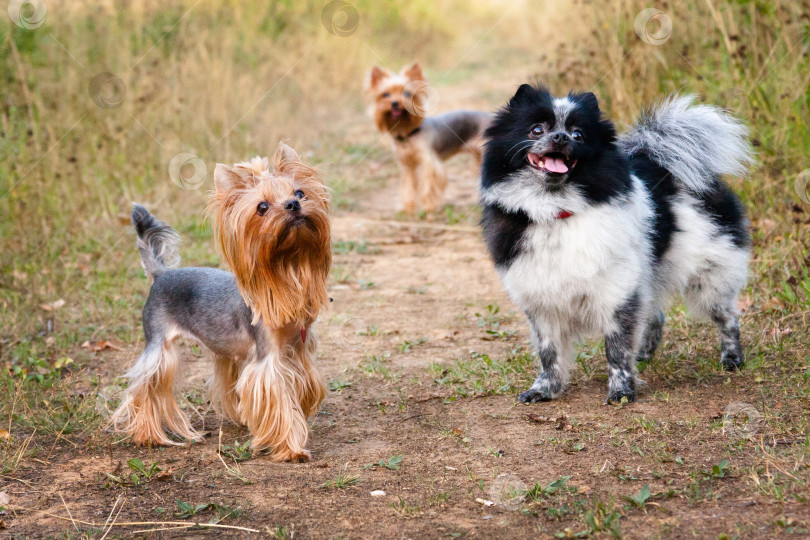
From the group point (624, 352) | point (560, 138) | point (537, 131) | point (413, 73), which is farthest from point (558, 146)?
point (413, 73)

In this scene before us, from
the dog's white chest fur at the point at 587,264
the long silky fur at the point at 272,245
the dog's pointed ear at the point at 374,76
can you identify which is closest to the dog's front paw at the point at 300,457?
the long silky fur at the point at 272,245

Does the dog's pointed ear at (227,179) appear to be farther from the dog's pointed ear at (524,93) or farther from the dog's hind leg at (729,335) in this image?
the dog's hind leg at (729,335)

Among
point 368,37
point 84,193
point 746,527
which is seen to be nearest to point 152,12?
point 84,193

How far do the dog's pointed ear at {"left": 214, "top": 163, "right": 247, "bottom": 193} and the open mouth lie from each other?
1.45 meters

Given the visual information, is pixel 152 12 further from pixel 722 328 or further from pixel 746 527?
pixel 746 527

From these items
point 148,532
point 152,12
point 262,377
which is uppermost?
point 152,12

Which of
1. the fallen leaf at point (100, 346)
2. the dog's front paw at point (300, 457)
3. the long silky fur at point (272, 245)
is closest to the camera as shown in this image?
the long silky fur at point (272, 245)

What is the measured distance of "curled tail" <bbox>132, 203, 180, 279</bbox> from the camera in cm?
466

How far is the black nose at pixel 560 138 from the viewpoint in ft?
13.7

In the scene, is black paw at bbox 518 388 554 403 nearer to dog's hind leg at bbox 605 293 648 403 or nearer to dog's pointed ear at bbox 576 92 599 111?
dog's hind leg at bbox 605 293 648 403

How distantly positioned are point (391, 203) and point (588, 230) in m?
6.58

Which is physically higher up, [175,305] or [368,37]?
[368,37]

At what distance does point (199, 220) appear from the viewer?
872 cm

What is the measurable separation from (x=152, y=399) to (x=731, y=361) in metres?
3.26
